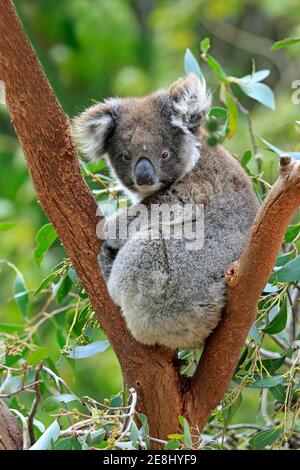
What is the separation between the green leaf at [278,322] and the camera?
3100 millimetres

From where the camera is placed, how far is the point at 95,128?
3.74 metres

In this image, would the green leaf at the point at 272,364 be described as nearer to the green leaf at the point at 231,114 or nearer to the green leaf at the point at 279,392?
the green leaf at the point at 279,392

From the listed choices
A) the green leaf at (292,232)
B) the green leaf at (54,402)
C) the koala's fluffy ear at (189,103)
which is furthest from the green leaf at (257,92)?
the green leaf at (54,402)

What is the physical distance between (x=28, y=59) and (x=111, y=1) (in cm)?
630

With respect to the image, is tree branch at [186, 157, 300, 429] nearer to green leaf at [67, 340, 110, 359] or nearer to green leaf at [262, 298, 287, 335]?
green leaf at [262, 298, 287, 335]

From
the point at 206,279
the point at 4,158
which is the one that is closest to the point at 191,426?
the point at 206,279

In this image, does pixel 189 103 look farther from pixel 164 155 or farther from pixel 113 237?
pixel 113 237

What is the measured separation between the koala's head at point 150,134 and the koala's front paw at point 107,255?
334 mm

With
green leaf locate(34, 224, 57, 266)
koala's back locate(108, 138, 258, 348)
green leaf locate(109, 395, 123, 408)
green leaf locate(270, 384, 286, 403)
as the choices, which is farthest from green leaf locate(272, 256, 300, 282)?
green leaf locate(34, 224, 57, 266)

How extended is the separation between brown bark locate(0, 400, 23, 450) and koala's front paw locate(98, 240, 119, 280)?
67 centimetres

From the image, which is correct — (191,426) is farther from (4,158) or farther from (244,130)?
(4,158)

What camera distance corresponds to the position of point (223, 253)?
3.28 metres

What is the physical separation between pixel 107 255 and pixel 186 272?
34 centimetres

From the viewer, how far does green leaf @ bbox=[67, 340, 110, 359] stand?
3.34m
